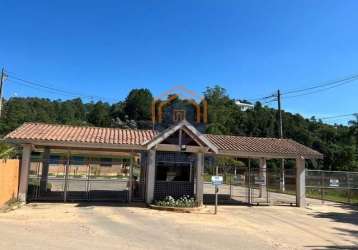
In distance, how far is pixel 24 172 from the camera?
1981cm

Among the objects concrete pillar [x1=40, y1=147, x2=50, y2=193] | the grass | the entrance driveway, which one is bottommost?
the entrance driveway

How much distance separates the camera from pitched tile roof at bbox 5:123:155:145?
65.4 feet

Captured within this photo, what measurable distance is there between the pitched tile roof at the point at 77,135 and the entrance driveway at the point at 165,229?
124 inches

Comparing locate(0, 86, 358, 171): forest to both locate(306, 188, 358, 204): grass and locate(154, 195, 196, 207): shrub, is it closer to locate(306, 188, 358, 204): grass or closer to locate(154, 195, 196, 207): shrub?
locate(306, 188, 358, 204): grass

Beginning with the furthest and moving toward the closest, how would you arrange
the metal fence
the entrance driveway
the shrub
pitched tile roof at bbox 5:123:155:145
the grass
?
the grass < the metal fence < pitched tile roof at bbox 5:123:155:145 < the shrub < the entrance driveway

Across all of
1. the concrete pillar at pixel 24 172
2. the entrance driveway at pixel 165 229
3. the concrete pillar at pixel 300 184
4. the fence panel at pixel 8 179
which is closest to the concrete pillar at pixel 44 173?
the concrete pillar at pixel 24 172

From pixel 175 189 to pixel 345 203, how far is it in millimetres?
12910

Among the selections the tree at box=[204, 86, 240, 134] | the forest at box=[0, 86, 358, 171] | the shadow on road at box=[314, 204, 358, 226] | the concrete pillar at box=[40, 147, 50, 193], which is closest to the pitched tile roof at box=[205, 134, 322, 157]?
the shadow on road at box=[314, 204, 358, 226]

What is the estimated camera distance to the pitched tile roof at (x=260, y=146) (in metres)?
22.6

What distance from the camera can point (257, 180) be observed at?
25.6 metres

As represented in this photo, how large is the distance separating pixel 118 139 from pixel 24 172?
471 cm

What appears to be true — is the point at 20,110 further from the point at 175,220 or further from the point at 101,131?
the point at 175,220

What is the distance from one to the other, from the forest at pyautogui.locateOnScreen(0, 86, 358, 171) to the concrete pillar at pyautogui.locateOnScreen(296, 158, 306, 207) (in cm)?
3124

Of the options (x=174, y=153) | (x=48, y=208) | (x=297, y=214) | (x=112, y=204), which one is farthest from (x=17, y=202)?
(x=297, y=214)
